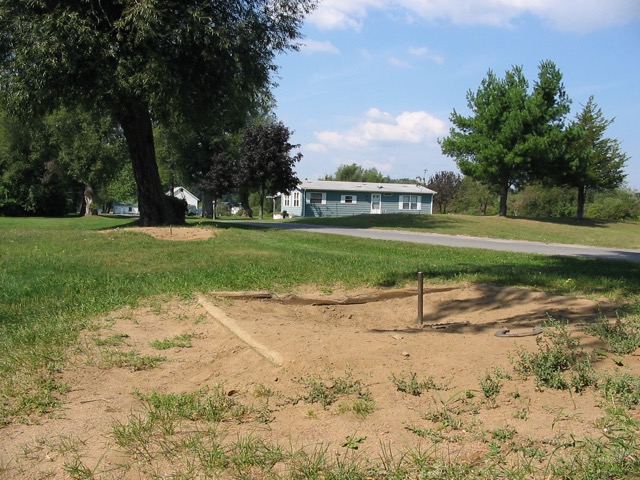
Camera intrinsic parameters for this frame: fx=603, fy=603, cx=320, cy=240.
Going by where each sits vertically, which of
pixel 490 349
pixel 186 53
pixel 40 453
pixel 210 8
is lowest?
pixel 40 453

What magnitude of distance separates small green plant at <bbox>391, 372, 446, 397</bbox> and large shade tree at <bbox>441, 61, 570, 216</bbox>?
31116 millimetres

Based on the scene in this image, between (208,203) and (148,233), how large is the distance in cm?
3872

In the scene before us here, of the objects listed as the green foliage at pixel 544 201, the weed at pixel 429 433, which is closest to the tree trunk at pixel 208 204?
the green foliage at pixel 544 201

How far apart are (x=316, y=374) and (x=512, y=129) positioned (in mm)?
31720

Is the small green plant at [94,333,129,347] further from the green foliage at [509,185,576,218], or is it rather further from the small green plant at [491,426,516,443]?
the green foliage at [509,185,576,218]

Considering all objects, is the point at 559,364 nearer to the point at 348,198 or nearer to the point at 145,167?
the point at 145,167

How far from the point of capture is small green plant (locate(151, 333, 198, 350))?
5.39 meters

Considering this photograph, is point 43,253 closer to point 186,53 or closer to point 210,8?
point 186,53

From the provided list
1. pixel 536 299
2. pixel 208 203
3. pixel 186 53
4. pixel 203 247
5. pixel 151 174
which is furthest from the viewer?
pixel 208 203

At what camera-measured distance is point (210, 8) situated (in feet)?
56.6

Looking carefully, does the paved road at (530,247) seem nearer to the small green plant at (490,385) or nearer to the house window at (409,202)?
the small green plant at (490,385)

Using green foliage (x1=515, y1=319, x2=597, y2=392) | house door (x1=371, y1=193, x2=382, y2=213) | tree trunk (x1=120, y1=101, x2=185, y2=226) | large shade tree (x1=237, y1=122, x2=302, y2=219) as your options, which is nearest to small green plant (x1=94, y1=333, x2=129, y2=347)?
green foliage (x1=515, y1=319, x2=597, y2=392)

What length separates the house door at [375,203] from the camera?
59469 millimetres

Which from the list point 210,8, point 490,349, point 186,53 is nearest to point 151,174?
point 186,53
